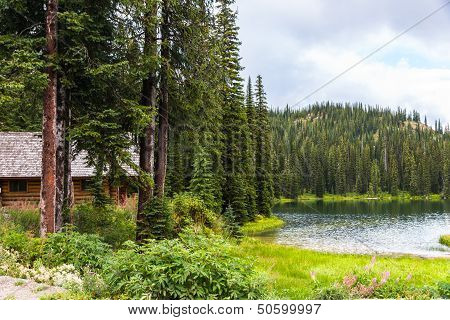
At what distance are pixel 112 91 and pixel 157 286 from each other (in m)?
9.79

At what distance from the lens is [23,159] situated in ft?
91.7

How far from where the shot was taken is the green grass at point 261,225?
44162 millimetres

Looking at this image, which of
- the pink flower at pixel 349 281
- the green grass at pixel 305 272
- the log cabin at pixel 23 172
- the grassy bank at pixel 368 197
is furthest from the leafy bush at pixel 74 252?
the grassy bank at pixel 368 197

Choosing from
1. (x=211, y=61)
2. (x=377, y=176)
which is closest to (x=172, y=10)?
(x=211, y=61)

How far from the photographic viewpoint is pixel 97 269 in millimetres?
10156

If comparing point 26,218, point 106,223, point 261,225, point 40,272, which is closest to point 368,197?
point 261,225

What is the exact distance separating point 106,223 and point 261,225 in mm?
31023

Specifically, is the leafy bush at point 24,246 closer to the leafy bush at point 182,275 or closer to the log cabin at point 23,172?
the leafy bush at point 182,275

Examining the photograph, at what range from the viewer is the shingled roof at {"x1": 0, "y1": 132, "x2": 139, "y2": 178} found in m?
27.0

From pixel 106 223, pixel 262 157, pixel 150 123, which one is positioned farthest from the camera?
pixel 262 157

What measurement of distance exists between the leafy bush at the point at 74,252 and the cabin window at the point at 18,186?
18.3 meters

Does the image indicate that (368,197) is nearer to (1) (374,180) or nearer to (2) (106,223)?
(1) (374,180)

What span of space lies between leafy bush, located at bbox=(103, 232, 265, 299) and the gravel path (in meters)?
1.49
